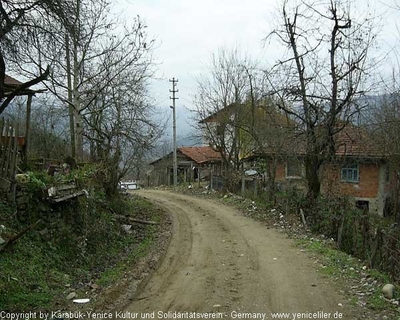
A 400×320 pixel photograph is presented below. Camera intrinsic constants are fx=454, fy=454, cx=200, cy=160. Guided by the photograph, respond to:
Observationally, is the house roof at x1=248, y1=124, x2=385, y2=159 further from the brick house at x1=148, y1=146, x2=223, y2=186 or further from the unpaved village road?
the brick house at x1=148, y1=146, x2=223, y2=186

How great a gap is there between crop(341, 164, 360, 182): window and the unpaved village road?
13.7 meters

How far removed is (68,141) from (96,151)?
480 centimetres

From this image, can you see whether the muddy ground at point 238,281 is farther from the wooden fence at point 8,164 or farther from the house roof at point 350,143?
the house roof at point 350,143

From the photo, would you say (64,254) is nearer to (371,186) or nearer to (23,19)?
(23,19)

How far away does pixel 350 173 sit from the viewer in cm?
2669

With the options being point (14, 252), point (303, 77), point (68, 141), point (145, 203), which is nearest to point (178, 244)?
point (14, 252)

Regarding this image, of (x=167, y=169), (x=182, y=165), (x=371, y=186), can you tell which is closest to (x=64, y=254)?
(x=371, y=186)

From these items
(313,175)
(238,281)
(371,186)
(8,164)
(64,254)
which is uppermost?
(8,164)

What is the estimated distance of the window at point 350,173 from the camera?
2638 centimetres

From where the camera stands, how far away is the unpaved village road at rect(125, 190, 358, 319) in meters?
6.90

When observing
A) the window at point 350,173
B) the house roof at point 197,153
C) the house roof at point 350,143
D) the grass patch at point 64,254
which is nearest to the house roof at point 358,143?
the house roof at point 350,143

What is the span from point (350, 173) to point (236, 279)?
19945mm

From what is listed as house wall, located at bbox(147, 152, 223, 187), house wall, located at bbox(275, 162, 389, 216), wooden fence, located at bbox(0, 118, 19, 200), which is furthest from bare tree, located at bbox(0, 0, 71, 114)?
house wall, located at bbox(147, 152, 223, 187)

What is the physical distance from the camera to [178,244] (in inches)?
488
